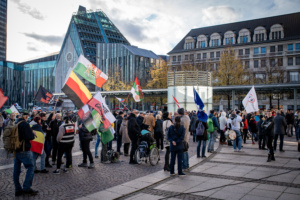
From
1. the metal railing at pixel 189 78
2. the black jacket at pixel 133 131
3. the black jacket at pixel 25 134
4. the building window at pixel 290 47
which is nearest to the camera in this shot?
the black jacket at pixel 25 134

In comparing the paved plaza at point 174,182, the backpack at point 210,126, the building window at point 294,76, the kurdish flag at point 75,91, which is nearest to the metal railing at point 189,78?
the backpack at point 210,126

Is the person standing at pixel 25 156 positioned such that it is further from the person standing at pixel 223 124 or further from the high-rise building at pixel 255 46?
the high-rise building at pixel 255 46

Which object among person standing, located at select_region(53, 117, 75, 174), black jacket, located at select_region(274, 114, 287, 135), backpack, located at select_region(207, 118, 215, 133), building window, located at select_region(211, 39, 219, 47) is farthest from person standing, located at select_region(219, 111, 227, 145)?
building window, located at select_region(211, 39, 219, 47)

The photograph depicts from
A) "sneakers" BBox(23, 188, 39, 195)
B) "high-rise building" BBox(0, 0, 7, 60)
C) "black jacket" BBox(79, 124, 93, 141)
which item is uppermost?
"high-rise building" BBox(0, 0, 7, 60)

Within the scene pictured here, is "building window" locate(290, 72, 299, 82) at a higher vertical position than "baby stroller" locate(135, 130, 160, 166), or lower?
higher

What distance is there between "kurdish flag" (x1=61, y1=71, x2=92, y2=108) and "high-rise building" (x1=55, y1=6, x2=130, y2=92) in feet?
272

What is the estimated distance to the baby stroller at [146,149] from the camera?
10.7 meters

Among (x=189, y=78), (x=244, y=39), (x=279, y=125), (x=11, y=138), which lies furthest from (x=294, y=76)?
(x=11, y=138)

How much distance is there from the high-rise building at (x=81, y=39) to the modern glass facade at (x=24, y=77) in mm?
13318

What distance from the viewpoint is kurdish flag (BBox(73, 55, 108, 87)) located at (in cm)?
1068

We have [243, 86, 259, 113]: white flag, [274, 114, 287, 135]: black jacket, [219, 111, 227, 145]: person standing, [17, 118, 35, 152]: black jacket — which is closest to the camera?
[17, 118, 35, 152]: black jacket

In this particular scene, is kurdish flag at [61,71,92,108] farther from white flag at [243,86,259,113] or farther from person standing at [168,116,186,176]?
white flag at [243,86,259,113]

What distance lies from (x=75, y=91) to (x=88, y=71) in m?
1.86

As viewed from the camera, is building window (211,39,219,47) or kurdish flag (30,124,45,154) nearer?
kurdish flag (30,124,45,154)
